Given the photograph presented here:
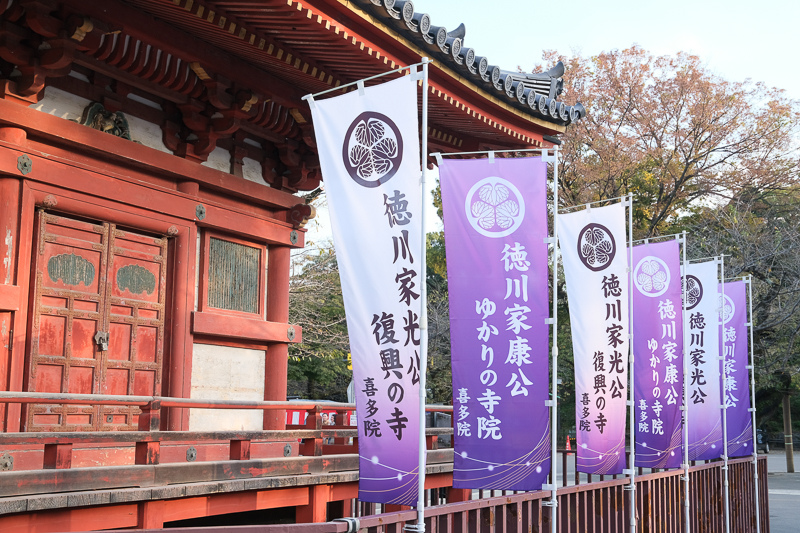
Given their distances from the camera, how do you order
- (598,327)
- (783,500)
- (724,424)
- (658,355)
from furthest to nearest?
(783,500) → (724,424) → (658,355) → (598,327)

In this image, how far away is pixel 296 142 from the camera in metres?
8.77

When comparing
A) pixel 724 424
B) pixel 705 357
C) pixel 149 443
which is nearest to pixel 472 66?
pixel 149 443

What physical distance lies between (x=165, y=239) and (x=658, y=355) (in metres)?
6.32

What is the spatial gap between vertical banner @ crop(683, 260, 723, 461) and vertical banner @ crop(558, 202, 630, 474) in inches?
152

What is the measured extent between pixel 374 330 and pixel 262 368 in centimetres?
400

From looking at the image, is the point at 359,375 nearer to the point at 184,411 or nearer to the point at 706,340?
the point at 184,411

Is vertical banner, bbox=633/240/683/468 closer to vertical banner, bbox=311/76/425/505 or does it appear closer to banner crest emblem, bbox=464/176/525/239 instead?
banner crest emblem, bbox=464/176/525/239

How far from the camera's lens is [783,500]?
17.5 metres

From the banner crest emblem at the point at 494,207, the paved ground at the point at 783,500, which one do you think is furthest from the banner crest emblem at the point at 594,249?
the paved ground at the point at 783,500

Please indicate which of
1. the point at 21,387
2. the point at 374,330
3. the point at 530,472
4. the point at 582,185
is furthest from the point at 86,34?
the point at 582,185

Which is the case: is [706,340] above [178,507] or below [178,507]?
above

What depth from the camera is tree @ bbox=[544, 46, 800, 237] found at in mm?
22109

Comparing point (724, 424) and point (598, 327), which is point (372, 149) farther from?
point (724, 424)

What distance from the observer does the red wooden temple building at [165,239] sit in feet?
18.7
